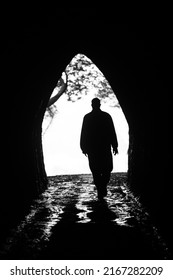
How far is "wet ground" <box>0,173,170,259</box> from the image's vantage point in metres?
4.21

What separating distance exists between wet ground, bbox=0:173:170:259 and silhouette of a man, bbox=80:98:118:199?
0.73 meters

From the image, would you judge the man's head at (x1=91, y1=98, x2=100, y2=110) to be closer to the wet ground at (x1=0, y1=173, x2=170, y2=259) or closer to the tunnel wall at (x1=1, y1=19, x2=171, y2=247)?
the tunnel wall at (x1=1, y1=19, x2=171, y2=247)

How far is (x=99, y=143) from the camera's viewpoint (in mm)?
8492

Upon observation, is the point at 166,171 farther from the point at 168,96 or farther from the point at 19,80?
the point at 19,80

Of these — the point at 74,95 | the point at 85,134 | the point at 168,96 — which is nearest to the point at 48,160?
the point at 74,95

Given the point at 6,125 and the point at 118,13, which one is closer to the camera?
the point at 118,13

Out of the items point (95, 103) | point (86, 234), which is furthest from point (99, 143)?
point (86, 234)

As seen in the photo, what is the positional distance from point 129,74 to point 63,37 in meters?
1.43

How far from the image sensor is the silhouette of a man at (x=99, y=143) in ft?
27.6

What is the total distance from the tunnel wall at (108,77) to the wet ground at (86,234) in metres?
0.40

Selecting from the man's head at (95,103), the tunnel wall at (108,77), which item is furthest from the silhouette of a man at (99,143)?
the tunnel wall at (108,77)

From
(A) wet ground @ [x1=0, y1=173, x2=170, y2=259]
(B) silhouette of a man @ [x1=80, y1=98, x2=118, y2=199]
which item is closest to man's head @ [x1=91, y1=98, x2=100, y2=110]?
(B) silhouette of a man @ [x1=80, y1=98, x2=118, y2=199]

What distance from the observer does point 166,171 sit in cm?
580

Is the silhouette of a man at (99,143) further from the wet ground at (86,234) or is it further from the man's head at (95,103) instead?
the wet ground at (86,234)
